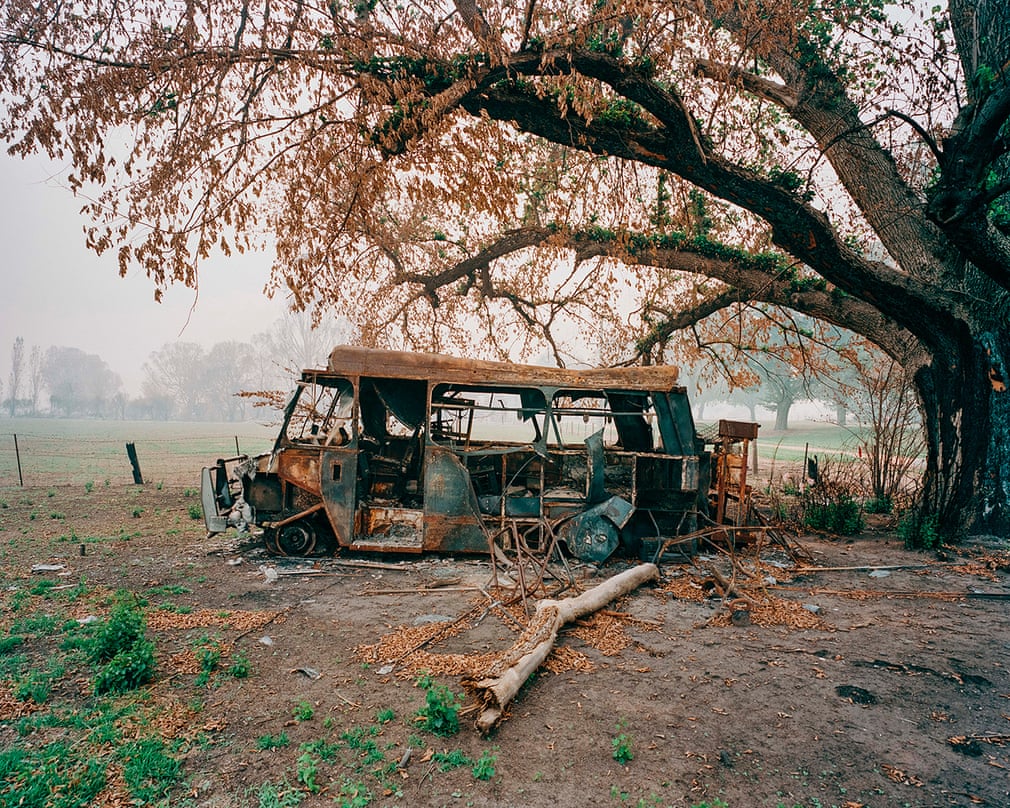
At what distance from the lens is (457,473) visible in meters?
7.46

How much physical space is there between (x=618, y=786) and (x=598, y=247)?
9.90m

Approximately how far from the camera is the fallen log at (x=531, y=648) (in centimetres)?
352

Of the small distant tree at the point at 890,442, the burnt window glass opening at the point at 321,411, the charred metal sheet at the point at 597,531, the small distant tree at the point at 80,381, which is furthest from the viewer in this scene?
the small distant tree at the point at 80,381

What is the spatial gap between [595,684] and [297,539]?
196 inches

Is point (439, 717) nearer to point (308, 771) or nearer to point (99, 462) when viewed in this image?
point (308, 771)

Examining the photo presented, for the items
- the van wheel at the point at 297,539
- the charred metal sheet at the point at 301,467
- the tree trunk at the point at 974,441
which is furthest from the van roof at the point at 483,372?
the tree trunk at the point at 974,441

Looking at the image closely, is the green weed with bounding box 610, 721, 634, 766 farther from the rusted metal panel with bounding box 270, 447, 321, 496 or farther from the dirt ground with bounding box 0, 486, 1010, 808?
the rusted metal panel with bounding box 270, 447, 321, 496

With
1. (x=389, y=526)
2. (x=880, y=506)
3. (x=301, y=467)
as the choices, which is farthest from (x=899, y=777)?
(x=880, y=506)

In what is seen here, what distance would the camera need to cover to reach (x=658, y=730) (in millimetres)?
3482

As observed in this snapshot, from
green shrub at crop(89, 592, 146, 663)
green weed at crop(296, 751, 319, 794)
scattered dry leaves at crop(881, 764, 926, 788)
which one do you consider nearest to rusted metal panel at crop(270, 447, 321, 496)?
green shrub at crop(89, 592, 146, 663)

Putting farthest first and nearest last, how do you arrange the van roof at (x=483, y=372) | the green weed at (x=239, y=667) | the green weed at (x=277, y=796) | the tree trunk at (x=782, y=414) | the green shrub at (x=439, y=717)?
the tree trunk at (x=782, y=414)
the van roof at (x=483, y=372)
the green weed at (x=239, y=667)
the green shrub at (x=439, y=717)
the green weed at (x=277, y=796)

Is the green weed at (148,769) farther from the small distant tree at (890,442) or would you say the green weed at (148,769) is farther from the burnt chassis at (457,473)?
the small distant tree at (890,442)

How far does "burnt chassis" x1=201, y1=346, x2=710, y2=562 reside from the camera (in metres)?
7.42

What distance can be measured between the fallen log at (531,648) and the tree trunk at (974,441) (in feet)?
18.6
